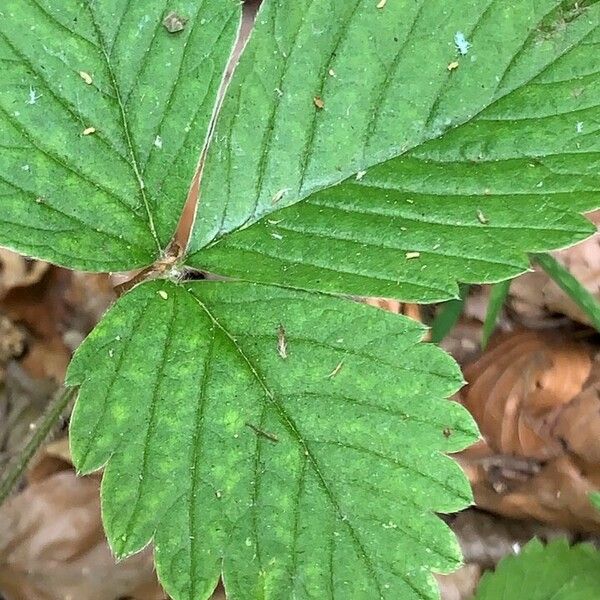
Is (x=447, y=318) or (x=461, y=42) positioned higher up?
(x=461, y=42)

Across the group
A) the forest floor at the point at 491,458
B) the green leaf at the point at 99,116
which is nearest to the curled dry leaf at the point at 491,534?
the forest floor at the point at 491,458

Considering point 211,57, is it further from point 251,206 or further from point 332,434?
point 332,434

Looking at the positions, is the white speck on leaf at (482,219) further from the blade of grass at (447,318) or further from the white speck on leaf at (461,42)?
the blade of grass at (447,318)

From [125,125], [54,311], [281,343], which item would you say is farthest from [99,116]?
[54,311]

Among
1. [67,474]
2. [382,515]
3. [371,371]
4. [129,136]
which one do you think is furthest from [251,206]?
[67,474]

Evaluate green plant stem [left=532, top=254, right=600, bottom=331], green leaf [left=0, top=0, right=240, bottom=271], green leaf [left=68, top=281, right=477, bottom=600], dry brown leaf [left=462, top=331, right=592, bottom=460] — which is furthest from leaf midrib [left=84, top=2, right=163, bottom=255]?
dry brown leaf [left=462, top=331, right=592, bottom=460]

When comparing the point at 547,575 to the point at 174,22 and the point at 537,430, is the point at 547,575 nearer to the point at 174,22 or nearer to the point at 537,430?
the point at 537,430
